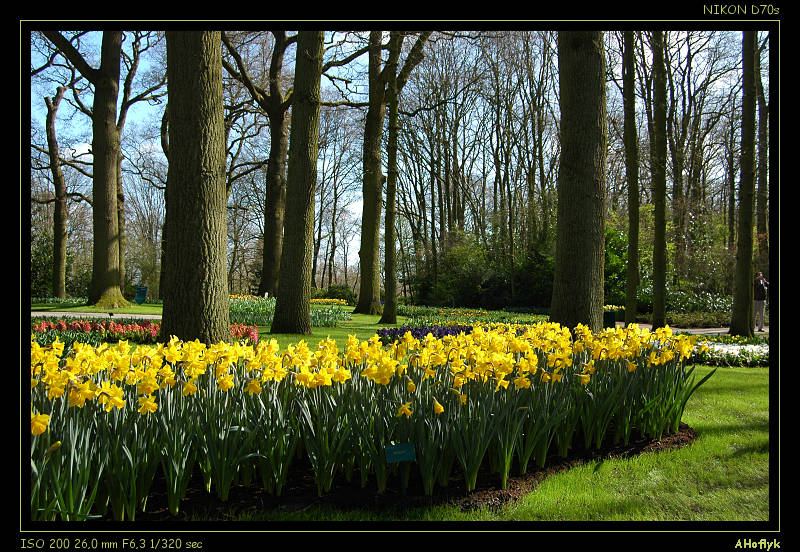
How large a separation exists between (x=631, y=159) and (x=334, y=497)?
12384mm

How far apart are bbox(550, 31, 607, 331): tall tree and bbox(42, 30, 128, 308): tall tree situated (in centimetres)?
1404

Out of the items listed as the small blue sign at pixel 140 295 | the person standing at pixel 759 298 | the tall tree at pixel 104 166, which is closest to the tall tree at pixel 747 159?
the person standing at pixel 759 298

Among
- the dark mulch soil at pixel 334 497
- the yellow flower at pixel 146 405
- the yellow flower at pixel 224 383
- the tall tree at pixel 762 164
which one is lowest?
Answer: the dark mulch soil at pixel 334 497

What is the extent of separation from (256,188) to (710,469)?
32.9 m

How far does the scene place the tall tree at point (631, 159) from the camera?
1220 centimetres

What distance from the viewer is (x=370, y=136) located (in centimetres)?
1609

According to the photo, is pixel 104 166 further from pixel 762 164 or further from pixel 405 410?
pixel 762 164

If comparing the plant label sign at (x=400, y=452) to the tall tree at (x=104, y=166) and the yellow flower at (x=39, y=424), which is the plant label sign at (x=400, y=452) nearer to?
the yellow flower at (x=39, y=424)

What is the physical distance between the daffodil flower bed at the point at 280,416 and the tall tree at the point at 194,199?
8.20 ft

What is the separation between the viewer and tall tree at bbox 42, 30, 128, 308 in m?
15.4

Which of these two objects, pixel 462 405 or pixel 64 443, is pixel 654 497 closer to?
pixel 462 405

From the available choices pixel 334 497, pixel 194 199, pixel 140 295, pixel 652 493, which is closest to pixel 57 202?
pixel 140 295

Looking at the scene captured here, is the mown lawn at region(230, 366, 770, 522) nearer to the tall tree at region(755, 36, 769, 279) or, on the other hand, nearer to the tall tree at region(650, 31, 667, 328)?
the tall tree at region(650, 31, 667, 328)
